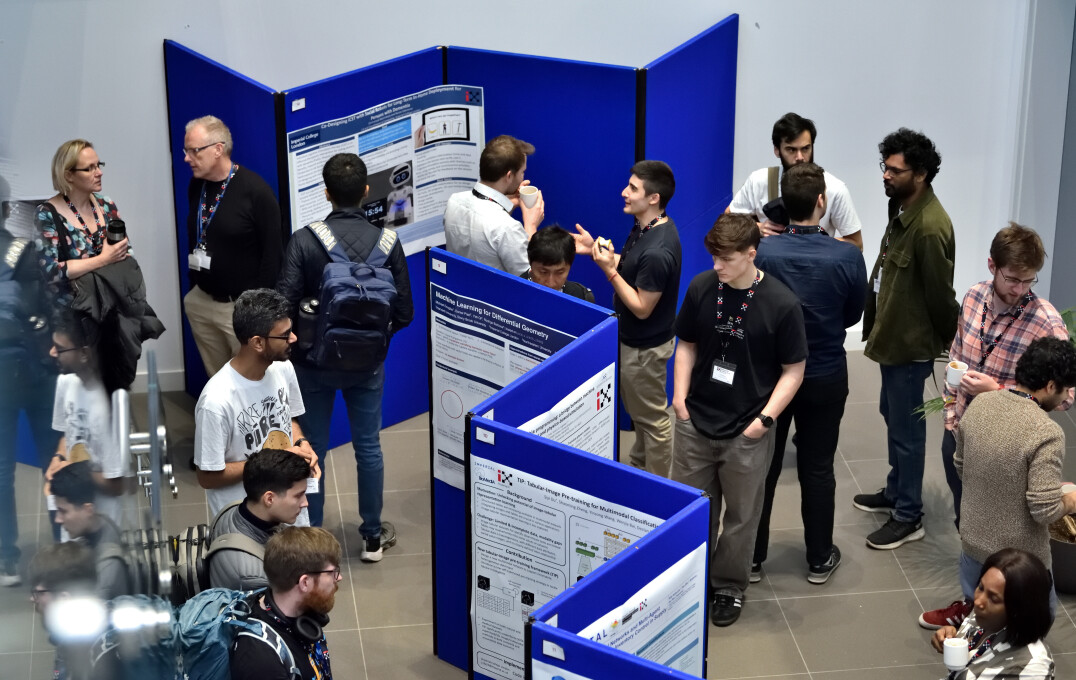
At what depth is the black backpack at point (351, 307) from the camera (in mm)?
4672

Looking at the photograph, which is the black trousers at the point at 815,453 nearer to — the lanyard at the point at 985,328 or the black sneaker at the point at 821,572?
the black sneaker at the point at 821,572

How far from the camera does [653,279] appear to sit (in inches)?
198

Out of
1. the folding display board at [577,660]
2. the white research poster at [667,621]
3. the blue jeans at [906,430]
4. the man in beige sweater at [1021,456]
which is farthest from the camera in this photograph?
the blue jeans at [906,430]

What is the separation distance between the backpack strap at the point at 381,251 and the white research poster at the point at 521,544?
4.92 ft

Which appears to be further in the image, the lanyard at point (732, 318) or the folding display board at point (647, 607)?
the lanyard at point (732, 318)

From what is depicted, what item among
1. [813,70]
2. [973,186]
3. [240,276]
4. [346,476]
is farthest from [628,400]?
[973,186]

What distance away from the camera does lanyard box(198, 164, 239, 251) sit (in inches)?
215

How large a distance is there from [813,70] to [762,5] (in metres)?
0.47

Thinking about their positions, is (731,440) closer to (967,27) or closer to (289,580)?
(289,580)

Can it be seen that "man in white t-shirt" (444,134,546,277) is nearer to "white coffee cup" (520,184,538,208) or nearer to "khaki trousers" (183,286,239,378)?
"white coffee cup" (520,184,538,208)

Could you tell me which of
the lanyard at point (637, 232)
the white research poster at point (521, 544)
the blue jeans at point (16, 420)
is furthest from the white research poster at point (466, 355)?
the blue jeans at point (16, 420)

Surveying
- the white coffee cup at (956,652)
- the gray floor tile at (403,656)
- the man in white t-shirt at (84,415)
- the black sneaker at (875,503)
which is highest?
→ the man in white t-shirt at (84,415)

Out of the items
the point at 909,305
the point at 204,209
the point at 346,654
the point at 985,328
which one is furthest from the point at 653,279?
the point at 204,209

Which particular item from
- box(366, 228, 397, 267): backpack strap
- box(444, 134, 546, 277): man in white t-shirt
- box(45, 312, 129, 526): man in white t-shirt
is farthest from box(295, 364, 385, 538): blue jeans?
box(45, 312, 129, 526): man in white t-shirt
